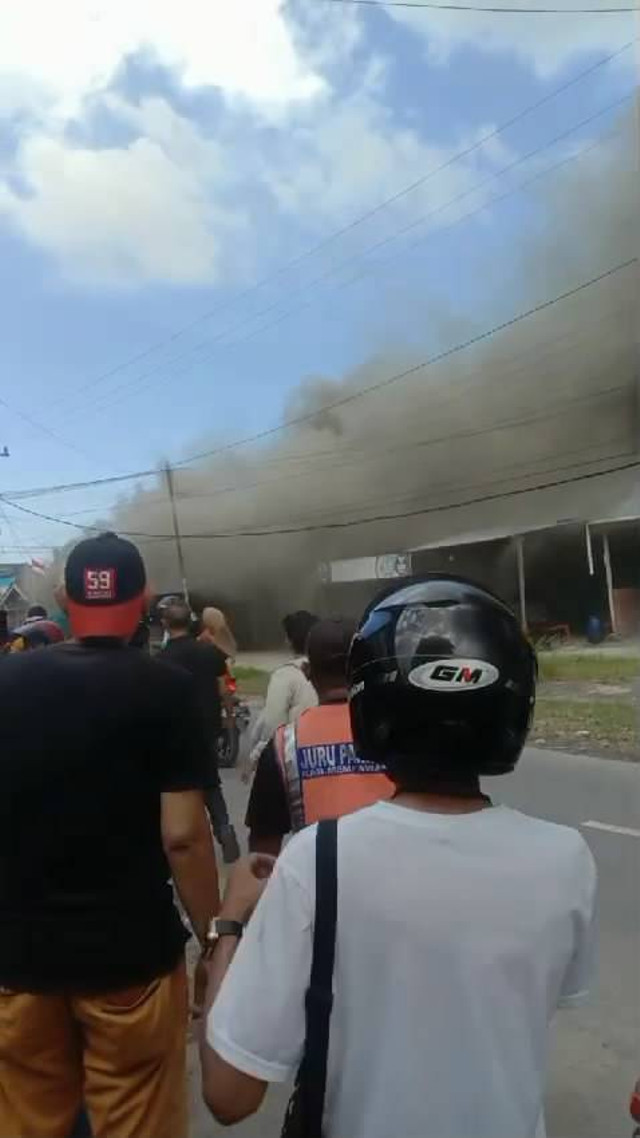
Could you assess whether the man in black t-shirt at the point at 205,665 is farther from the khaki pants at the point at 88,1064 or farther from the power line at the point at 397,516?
the power line at the point at 397,516

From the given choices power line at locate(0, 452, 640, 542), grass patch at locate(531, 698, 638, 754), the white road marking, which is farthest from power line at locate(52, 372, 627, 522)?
the white road marking

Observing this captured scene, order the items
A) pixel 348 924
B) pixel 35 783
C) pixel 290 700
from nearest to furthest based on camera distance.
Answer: pixel 348 924, pixel 35 783, pixel 290 700

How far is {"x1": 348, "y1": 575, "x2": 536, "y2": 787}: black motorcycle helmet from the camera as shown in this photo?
1.15 metres

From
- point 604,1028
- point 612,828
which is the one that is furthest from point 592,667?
point 604,1028

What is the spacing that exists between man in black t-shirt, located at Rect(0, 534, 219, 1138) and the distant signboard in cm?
2809

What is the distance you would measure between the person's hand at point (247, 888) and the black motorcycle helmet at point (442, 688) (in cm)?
22

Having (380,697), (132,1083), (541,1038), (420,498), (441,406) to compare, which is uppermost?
(441,406)

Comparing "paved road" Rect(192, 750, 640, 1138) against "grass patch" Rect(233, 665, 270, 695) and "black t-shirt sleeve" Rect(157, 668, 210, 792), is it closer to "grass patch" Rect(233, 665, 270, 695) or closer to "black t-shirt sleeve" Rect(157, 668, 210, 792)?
"black t-shirt sleeve" Rect(157, 668, 210, 792)

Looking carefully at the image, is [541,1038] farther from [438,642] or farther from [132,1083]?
[132,1083]

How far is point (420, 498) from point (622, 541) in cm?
1026

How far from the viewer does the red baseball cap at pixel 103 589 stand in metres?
2.09

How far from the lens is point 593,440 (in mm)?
33500

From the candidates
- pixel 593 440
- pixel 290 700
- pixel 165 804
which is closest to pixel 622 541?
pixel 593 440

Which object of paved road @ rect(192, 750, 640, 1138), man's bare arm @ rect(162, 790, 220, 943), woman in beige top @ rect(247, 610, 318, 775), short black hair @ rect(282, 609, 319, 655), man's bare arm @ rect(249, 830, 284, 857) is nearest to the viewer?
man's bare arm @ rect(162, 790, 220, 943)
